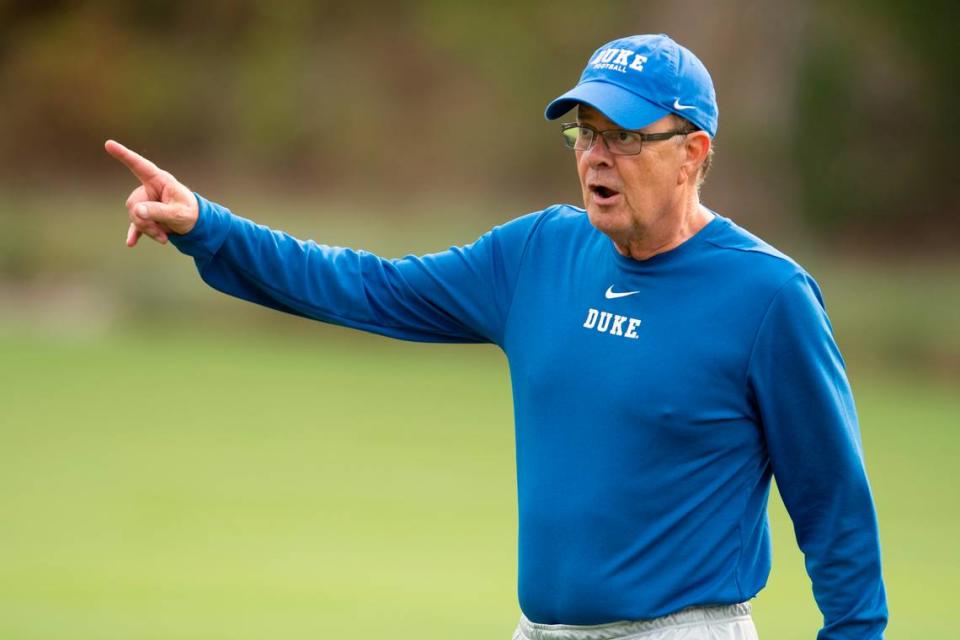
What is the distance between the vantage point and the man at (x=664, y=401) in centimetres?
354

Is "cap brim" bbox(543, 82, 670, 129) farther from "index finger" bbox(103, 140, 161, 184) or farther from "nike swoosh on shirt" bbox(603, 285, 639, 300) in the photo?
"index finger" bbox(103, 140, 161, 184)

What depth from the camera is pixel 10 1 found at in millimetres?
34312

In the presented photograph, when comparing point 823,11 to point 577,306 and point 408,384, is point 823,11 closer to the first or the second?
point 408,384

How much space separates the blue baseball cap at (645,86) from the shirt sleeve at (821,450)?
0.51 meters

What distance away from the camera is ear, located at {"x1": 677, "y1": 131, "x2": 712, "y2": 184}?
3.76 meters

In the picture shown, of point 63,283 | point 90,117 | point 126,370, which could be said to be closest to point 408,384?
point 126,370

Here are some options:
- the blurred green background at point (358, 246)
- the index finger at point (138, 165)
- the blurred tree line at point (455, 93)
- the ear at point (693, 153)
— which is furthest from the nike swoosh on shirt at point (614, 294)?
the blurred tree line at point (455, 93)

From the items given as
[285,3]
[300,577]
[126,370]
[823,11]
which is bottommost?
[300,577]

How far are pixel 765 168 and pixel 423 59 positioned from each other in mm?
10625

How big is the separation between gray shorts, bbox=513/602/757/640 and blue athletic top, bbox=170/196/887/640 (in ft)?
0.10

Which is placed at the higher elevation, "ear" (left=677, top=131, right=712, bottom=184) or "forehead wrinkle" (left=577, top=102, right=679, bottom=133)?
"forehead wrinkle" (left=577, top=102, right=679, bottom=133)

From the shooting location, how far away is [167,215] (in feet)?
12.6

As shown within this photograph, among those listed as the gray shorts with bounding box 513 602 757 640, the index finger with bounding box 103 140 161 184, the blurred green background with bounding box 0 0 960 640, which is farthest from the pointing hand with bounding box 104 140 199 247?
the blurred green background with bounding box 0 0 960 640

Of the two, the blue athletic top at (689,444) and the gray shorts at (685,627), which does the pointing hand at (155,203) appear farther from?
the gray shorts at (685,627)
